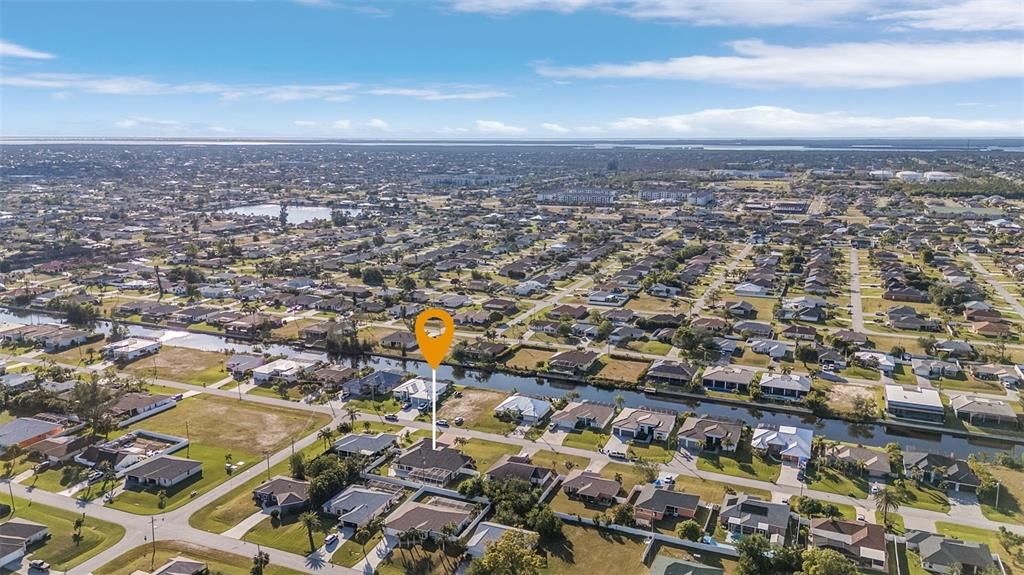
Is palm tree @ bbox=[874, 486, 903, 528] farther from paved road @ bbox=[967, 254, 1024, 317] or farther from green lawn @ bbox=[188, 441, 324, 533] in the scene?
paved road @ bbox=[967, 254, 1024, 317]

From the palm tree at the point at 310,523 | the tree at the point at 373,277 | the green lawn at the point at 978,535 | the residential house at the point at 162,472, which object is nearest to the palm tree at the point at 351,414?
the residential house at the point at 162,472

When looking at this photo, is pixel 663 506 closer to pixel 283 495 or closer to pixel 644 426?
pixel 644 426

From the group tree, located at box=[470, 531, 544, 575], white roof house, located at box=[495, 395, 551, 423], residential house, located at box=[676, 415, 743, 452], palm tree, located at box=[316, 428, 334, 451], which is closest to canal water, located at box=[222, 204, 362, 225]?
palm tree, located at box=[316, 428, 334, 451]

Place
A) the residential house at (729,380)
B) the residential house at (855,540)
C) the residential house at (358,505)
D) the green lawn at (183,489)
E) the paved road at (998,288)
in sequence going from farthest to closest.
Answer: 1. the paved road at (998,288)
2. the residential house at (729,380)
3. the green lawn at (183,489)
4. the residential house at (358,505)
5. the residential house at (855,540)

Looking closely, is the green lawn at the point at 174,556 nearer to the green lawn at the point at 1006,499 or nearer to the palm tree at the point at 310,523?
the palm tree at the point at 310,523

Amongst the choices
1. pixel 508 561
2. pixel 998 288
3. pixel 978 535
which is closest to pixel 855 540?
pixel 978 535

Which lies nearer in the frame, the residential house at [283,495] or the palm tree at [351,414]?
the residential house at [283,495]
